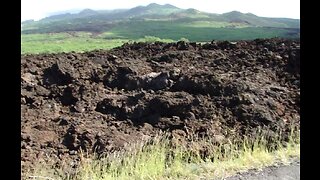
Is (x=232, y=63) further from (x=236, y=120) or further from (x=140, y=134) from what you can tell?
(x=140, y=134)

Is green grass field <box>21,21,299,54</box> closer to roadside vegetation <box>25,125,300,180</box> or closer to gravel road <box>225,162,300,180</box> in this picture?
roadside vegetation <box>25,125,300,180</box>

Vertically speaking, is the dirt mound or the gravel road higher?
the dirt mound

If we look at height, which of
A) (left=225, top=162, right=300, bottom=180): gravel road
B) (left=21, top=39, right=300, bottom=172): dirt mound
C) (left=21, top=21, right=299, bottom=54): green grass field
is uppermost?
(left=21, top=21, right=299, bottom=54): green grass field

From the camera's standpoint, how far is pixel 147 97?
9.43 metres

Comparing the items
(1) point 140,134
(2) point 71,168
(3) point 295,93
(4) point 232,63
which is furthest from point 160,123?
(4) point 232,63

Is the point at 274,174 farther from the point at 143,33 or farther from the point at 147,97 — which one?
the point at 143,33

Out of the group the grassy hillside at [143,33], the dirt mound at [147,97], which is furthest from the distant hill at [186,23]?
the dirt mound at [147,97]

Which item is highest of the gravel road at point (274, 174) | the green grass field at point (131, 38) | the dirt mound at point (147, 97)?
the green grass field at point (131, 38)

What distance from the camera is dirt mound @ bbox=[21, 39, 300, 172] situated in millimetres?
8062

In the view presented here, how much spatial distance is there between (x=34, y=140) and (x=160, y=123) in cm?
221

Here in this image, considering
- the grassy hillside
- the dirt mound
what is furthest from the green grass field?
the dirt mound

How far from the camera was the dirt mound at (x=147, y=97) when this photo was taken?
8.06 metres

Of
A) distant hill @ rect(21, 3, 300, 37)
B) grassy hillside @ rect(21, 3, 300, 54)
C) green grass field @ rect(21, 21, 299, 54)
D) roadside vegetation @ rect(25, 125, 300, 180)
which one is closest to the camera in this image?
roadside vegetation @ rect(25, 125, 300, 180)

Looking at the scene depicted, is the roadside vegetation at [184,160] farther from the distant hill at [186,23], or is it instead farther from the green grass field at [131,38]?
the distant hill at [186,23]
